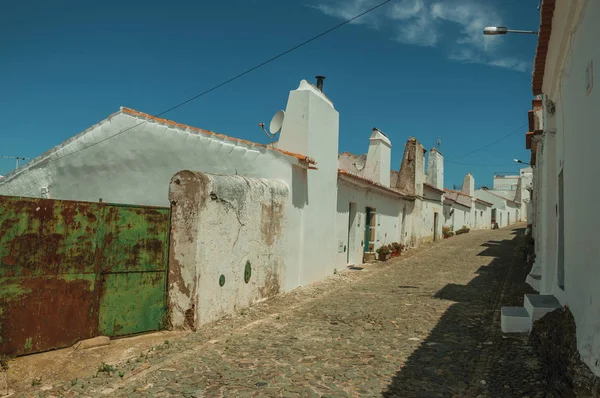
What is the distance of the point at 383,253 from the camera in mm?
17109

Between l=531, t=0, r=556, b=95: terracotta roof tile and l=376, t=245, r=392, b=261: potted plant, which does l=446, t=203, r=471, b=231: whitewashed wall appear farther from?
l=531, t=0, r=556, b=95: terracotta roof tile

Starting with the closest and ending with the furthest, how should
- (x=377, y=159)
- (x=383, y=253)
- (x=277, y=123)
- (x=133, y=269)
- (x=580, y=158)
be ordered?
(x=580, y=158), (x=133, y=269), (x=277, y=123), (x=383, y=253), (x=377, y=159)

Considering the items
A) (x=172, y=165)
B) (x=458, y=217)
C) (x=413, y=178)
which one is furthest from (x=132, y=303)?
(x=458, y=217)

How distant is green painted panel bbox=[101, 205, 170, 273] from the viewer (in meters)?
6.02

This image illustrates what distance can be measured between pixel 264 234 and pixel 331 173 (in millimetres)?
4411

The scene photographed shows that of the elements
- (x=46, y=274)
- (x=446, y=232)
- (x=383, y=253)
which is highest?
(x=446, y=232)

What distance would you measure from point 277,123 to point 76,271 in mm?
7193

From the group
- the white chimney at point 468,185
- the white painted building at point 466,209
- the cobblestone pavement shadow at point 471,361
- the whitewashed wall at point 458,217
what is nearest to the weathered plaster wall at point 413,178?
the white painted building at point 466,209

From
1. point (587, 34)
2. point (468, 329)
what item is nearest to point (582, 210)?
point (587, 34)

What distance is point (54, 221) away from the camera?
547 cm

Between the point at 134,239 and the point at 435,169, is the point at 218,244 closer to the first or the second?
the point at 134,239

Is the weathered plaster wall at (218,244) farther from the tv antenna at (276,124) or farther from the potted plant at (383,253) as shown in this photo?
the potted plant at (383,253)

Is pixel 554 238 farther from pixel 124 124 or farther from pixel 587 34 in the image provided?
pixel 124 124

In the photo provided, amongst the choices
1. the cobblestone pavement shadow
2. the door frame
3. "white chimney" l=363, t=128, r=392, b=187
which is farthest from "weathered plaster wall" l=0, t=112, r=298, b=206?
"white chimney" l=363, t=128, r=392, b=187
